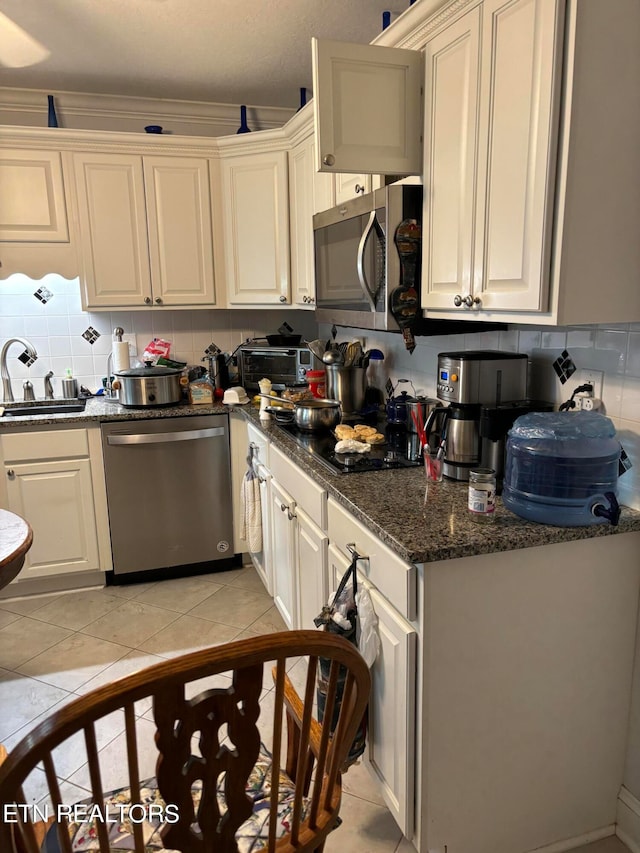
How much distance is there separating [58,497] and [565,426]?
2448 millimetres

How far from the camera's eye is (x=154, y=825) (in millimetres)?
1103

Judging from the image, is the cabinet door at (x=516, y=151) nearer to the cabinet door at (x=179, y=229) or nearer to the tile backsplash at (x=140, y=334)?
the tile backsplash at (x=140, y=334)

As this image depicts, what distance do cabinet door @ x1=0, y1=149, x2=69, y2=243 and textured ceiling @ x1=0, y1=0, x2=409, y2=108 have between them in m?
0.40

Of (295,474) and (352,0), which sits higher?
(352,0)

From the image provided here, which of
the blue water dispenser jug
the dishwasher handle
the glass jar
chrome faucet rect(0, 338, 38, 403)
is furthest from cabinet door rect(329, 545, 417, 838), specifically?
chrome faucet rect(0, 338, 38, 403)

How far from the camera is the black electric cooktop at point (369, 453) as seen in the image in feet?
6.48

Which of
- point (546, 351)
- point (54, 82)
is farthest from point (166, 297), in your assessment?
point (546, 351)

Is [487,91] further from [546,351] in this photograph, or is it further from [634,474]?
[634,474]

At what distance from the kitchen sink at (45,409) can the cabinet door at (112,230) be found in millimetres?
540

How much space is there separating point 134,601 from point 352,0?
2.76 meters

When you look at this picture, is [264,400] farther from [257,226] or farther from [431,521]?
[431,521]

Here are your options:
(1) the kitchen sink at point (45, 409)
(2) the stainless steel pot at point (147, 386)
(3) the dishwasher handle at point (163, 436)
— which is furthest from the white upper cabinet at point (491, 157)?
(1) the kitchen sink at point (45, 409)

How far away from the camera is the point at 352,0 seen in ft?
7.59

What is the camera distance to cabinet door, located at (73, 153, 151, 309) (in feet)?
10.2
